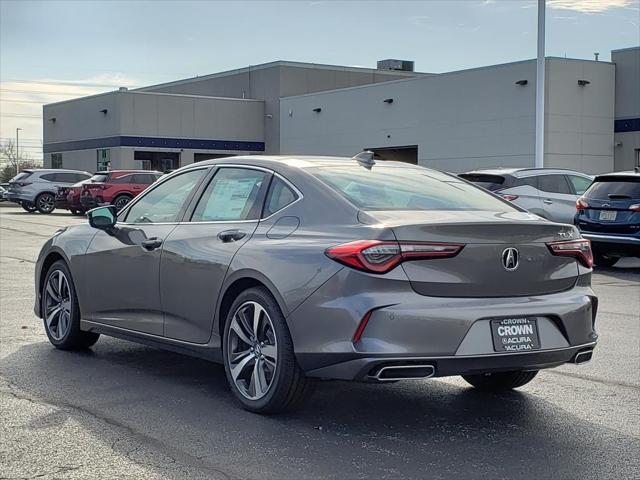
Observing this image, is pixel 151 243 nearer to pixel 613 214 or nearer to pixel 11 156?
pixel 613 214

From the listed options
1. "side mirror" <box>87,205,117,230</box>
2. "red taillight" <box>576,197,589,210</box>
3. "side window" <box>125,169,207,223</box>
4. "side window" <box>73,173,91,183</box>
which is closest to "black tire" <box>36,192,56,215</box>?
"side window" <box>73,173,91,183</box>

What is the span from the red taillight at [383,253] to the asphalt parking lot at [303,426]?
0.96m

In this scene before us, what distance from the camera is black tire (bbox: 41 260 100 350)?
7477 mm

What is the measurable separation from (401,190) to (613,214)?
987cm

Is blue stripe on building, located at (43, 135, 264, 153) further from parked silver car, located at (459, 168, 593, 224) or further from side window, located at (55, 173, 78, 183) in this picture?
parked silver car, located at (459, 168, 593, 224)

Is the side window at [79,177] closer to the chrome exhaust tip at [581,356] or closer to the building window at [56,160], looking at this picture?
the building window at [56,160]

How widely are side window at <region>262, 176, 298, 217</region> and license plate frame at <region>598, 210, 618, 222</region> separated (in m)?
10.1

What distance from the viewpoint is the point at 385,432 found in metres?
5.28

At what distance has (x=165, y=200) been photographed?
682 centimetres

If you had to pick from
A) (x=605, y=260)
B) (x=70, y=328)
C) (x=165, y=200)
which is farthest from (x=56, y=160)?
(x=165, y=200)

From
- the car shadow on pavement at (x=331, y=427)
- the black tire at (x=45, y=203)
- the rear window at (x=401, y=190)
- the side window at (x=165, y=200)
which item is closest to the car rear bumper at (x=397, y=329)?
the car shadow on pavement at (x=331, y=427)

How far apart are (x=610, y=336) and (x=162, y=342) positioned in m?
4.45

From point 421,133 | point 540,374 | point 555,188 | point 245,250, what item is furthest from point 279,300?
point 421,133

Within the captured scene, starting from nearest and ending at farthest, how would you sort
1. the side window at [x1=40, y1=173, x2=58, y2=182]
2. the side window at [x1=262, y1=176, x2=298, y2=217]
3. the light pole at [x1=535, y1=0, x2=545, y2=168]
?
the side window at [x1=262, y1=176, x2=298, y2=217], the light pole at [x1=535, y1=0, x2=545, y2=168], the side window at [x1=40, y1=173, x2=58, y2=182]
